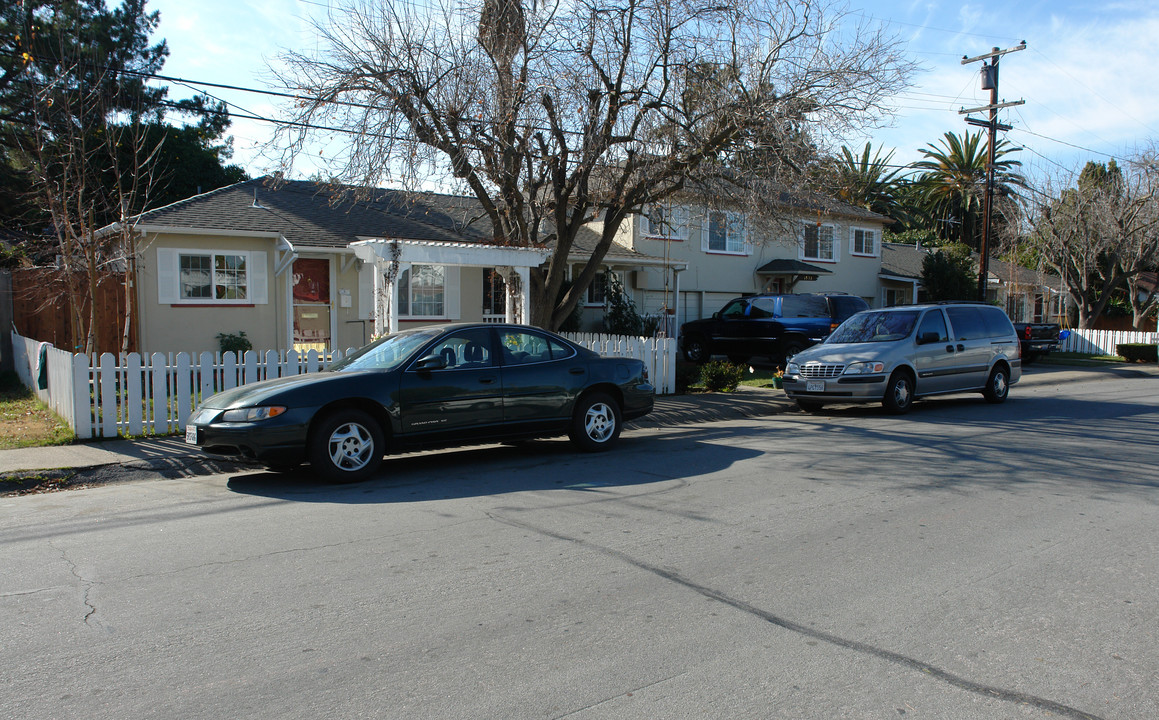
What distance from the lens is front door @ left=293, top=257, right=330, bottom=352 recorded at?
1822 centimetres

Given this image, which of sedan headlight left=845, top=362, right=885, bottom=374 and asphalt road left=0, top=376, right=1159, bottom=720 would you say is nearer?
asphalt road left=0, top=376, right=1159, bottom=720

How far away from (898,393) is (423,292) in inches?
435

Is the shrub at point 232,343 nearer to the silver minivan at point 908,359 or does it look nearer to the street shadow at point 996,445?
the silver minivan at point 908,359

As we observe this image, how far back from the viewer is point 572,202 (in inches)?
600

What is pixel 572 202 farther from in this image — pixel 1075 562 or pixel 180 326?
pixel 1075 562

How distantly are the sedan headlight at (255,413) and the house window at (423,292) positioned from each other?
37.7 ft

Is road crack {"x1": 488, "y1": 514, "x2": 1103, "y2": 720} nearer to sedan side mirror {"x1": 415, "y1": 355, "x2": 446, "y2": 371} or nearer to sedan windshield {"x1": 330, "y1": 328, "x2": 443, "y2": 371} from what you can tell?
sedan side mirror {"x1": 415, "y1": 355, "x2": 446, "y2": 371}

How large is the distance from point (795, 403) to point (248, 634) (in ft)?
38.6

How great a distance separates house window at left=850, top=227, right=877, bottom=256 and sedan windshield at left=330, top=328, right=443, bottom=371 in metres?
23.8

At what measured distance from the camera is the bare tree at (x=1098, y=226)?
28156mm

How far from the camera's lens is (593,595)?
4.84 m

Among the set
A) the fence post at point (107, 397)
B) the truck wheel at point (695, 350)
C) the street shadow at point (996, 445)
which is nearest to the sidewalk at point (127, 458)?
the fence post at point (107, 397)

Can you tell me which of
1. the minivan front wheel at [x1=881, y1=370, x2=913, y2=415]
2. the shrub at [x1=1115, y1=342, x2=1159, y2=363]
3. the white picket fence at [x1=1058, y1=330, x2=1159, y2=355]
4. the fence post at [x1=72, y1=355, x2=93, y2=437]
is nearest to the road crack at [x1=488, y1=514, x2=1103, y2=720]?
the fence post at [x1=72, y1=355, x2=93, y2=437]

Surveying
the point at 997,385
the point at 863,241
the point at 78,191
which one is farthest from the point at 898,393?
the point at 863,241
